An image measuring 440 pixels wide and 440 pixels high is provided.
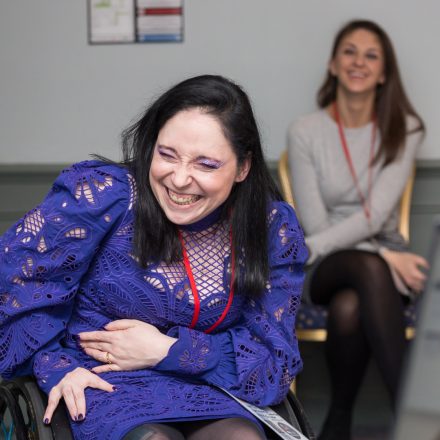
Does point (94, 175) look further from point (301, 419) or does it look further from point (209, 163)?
point (301, 419)

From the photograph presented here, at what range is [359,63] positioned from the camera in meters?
3.62

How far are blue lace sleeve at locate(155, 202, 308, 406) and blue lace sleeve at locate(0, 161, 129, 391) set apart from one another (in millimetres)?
256

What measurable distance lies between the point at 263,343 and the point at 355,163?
5.52 ft

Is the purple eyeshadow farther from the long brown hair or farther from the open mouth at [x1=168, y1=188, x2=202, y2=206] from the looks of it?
the long brown hair

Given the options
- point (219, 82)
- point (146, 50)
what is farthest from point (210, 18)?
point (219, 82)

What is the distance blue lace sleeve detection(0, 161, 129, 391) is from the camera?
1.98 meters

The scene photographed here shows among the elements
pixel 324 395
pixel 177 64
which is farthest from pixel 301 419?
pixel 177 64

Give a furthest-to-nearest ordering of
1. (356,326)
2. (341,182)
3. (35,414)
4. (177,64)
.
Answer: (177,64) < (341,182) < (356,326) < (35,414)

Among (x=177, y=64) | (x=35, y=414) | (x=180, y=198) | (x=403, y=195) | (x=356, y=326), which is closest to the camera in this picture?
(x=35, y=414)

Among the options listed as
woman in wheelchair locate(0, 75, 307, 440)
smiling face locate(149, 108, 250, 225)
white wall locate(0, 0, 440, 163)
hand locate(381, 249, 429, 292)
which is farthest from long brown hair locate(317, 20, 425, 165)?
smiling face locate(149, 108, 250, 225)

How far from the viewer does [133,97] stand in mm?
4039

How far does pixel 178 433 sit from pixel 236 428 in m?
0.12

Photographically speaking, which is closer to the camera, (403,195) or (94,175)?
(94,175)

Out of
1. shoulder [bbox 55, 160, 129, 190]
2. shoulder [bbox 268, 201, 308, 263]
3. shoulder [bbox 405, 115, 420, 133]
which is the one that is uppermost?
shoulder [bbox 55, 160, 129, 190]
